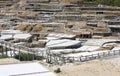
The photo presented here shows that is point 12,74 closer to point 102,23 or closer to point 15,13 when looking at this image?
point 102,23

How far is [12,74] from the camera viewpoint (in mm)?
25766

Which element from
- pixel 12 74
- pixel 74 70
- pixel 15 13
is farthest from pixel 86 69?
pixel 15 13

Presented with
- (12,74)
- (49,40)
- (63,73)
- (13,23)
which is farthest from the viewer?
(13,23)

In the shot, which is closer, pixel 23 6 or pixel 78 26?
pixel 78 26

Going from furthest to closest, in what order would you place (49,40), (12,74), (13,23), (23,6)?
(23,6)
(13,23)
(49,40)
(12,74)

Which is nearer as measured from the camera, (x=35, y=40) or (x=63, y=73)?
(x=63, y=73)

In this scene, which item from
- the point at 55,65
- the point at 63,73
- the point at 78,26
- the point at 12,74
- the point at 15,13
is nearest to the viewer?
the point at 12,74

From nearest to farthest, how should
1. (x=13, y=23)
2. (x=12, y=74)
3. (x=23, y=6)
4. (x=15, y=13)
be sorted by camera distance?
(x=12, y=74), (x=13, y=23), (x=15, y=13), (x=23, y=6)

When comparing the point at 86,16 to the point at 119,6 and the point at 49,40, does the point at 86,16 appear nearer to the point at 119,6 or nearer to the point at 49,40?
the point at 119,6

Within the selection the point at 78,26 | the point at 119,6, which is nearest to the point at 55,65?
the point at 78,26

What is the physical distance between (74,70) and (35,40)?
67.3 ft

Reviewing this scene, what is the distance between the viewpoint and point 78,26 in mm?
56000

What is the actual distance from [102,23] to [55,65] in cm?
2698

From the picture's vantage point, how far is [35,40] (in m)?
49.5
